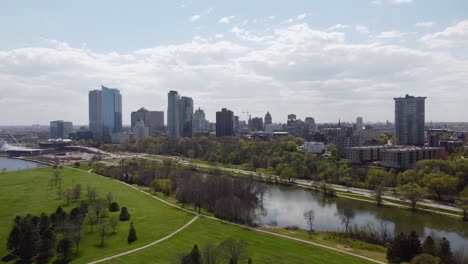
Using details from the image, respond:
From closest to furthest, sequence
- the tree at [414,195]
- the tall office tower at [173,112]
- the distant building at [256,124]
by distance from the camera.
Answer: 1. the tree at [414,195]
2. the tall office tower at [173,112]
3. the distant building at [256,124]

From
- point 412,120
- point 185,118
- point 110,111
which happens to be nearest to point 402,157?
point 412,120

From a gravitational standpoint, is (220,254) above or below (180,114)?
below

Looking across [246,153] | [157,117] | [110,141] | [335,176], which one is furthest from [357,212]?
[157,117]

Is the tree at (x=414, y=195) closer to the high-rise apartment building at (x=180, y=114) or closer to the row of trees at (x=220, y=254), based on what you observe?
the row of trees at (x=220, y=254)

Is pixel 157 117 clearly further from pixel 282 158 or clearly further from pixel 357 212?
pixel 357 212

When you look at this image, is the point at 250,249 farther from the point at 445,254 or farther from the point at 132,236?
the point at 445,254

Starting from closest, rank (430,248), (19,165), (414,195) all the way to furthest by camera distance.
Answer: (430,248)
(414,195)
(19,165)

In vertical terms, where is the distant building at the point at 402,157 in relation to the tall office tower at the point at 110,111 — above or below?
below

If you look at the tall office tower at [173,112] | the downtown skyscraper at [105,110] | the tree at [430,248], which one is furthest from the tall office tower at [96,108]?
the tree at [430,248]

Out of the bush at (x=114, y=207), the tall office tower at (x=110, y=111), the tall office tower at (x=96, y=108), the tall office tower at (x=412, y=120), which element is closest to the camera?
the bush at (x=114, y=207)
